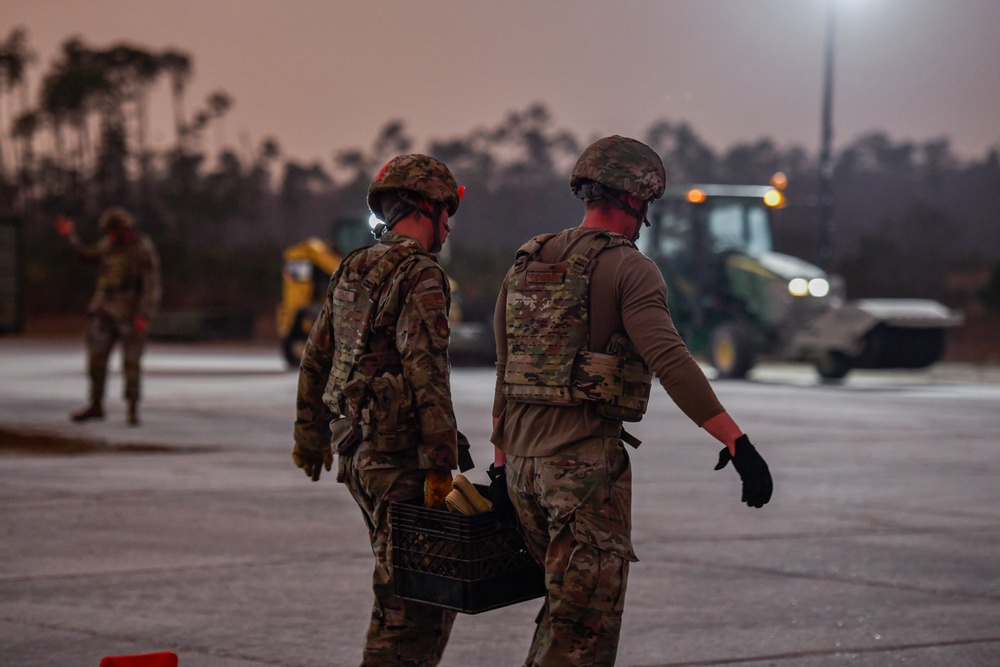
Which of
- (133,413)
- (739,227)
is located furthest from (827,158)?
(133,413)

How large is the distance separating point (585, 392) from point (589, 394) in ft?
0.04

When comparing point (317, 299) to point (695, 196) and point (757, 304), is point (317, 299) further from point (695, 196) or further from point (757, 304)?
point (757, 304)

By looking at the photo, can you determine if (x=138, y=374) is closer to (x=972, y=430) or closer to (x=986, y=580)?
(x=972, y=430)

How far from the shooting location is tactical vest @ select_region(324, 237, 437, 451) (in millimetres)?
4375

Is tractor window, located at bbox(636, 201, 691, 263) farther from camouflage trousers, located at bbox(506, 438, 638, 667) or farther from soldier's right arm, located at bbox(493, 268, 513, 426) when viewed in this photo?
camouflage trousers, located at bbox(506, 438, 638, 667)

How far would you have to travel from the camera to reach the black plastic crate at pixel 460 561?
13.5 ft

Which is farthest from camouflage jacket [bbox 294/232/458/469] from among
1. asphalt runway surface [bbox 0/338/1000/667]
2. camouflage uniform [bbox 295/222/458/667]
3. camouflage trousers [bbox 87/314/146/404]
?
camouflage trousers [bbox 87/314/146/404]

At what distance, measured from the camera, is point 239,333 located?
39.9 m

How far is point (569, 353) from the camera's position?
4215mm

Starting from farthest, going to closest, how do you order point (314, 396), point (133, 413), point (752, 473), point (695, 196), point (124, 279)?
point (695, 196)
point (133, 413)
point (124, 279)
point (314, 396)
point (752, 473)

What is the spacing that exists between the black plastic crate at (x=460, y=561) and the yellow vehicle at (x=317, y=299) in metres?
21.0

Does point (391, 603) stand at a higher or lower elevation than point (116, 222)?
lower

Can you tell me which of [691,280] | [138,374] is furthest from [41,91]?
[138,374]

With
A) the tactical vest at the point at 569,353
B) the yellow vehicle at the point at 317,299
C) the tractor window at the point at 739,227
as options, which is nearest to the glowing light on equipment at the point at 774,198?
the tractor window at the point at 739,227
